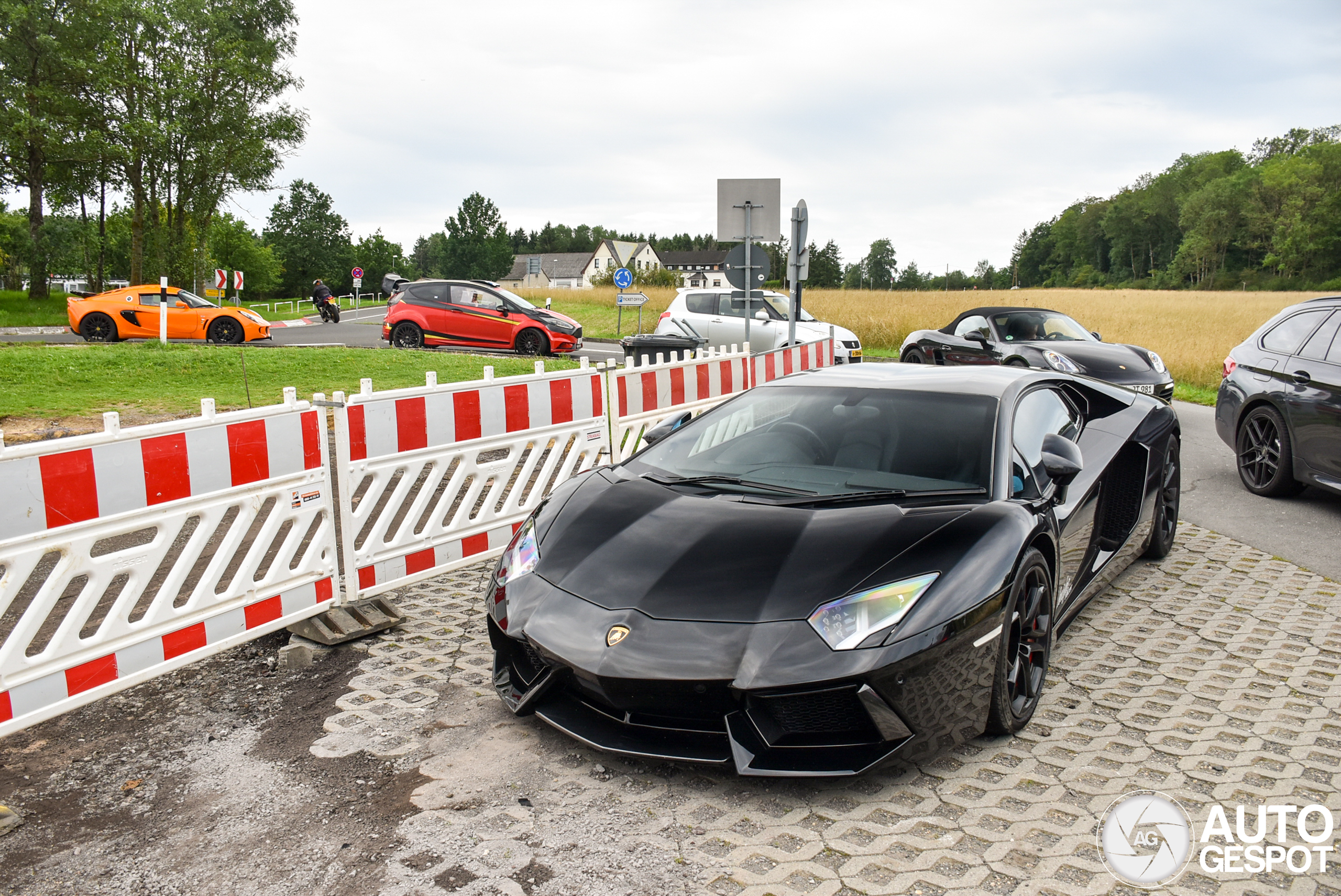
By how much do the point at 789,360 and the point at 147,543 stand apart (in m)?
7.31

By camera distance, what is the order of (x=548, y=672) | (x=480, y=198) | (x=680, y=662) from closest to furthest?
(x=680, y=662) < (x=548, y=672) < (x=480, y=198)

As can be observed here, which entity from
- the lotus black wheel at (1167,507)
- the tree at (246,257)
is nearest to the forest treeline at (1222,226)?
the lotus black wheel at (1167,507)

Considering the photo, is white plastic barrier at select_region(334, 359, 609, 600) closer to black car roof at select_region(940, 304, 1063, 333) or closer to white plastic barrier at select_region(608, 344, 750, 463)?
white plastic barrier at select_region(608, 344, 750, 463)

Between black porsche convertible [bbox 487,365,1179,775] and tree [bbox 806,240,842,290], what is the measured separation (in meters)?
88.2

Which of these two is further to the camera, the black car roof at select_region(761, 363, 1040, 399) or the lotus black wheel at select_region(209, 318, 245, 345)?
the lotus black wheel at select_region(209, 318, 245, 345)

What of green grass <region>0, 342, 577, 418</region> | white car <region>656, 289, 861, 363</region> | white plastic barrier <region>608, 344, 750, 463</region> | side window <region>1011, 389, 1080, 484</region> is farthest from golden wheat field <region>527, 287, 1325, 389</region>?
side window <region>1011, 389, 1080, 484</region>

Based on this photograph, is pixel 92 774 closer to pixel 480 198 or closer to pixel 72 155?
pixel 72 155

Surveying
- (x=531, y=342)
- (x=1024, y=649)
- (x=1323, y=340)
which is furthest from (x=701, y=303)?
(x=1024, y=649)

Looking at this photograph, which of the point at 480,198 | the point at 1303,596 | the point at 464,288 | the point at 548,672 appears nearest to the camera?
the point at 548,672

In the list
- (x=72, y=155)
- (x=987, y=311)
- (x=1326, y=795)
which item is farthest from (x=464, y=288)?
(x=72, y=155)

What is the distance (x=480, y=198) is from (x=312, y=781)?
123162 millimetres

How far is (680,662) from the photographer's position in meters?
2.70

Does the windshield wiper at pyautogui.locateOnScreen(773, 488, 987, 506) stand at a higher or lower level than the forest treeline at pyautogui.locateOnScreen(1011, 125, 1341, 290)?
lower

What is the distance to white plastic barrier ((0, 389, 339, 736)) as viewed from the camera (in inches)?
124
